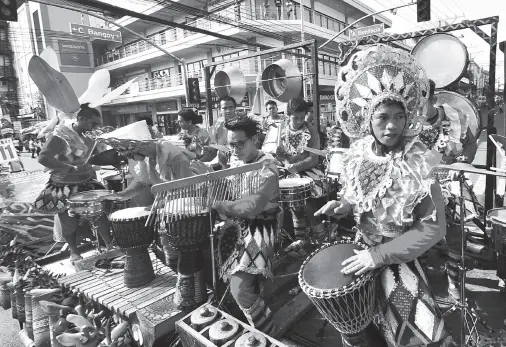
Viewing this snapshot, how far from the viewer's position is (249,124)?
2.64 metres

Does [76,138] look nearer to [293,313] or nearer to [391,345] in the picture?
[293,313]

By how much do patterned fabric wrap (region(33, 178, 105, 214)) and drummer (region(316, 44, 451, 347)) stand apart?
13.2 ft

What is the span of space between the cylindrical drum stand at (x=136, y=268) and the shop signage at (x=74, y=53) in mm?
32451

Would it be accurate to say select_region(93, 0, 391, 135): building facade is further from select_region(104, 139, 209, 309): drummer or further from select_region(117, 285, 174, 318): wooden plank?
select_region(117, 285, 174, 318): wooden plank

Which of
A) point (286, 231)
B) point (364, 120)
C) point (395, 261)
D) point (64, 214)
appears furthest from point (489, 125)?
point (64, 214)

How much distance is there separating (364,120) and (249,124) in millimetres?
921

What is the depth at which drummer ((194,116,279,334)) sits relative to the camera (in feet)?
8.38

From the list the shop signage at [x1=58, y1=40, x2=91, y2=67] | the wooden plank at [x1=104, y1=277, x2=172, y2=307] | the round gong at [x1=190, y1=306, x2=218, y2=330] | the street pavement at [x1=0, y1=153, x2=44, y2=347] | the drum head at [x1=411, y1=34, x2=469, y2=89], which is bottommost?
the street pavement at [x1=0, y1=153, x2=44, y2=347]

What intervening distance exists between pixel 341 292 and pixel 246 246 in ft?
3.60

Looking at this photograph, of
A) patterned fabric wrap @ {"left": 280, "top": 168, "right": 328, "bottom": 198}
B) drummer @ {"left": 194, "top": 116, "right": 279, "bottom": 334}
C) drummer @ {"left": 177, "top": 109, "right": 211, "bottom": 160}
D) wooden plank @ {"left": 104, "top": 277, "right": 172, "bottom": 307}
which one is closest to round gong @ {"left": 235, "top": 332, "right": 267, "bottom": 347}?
drummer @ {"left": 194, "top": 116, "right": 279, "bottom": 334}

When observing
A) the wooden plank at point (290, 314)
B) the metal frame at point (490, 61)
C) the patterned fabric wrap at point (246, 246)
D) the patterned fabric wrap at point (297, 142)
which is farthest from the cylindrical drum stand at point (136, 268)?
the metal frame at point (490, 61)

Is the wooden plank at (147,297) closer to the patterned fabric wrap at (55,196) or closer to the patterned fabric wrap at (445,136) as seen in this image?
the patterned fabric wrap at (55,196)

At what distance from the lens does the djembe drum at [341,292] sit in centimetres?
169

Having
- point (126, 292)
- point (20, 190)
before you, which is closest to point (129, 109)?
point (20, 190)
